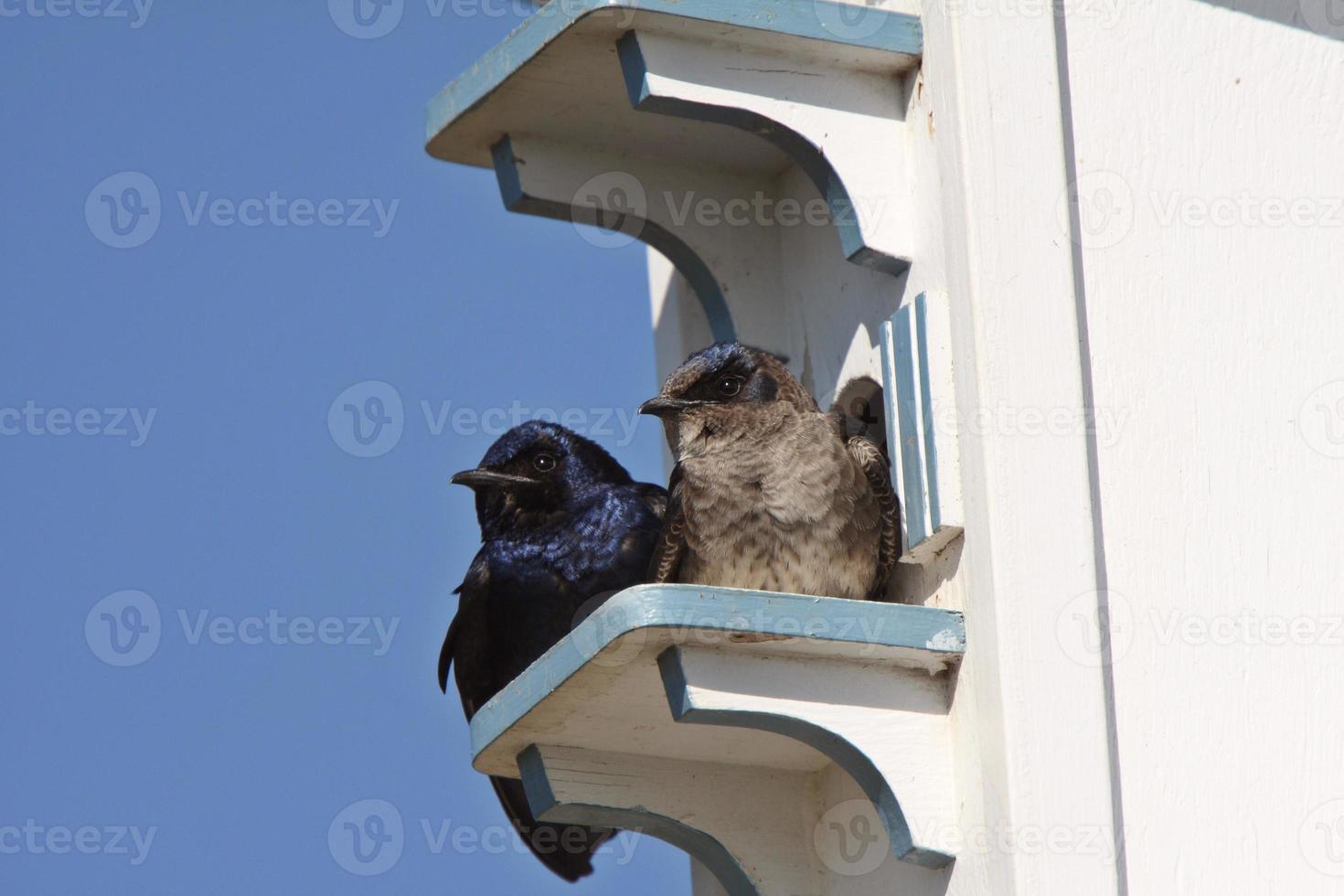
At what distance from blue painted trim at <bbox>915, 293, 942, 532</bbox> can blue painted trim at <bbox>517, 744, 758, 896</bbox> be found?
2.23 ft

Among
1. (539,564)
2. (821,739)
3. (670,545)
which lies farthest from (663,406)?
(821,739)

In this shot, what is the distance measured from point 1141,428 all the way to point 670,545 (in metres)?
1.00

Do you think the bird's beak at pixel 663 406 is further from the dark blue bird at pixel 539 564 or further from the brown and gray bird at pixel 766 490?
the dark blue bird at pixel 539 564

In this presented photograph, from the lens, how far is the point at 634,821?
3.89 metres

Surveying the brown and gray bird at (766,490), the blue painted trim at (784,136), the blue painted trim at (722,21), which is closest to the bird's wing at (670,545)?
the brown and gray bird at (766,490)

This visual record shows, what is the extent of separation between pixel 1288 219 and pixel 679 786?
1350 millimetres

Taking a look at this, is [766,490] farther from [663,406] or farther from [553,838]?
[553,838]

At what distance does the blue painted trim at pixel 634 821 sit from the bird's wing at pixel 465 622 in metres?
1.14

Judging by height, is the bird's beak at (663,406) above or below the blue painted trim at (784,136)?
below

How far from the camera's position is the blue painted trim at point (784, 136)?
12.7 feet

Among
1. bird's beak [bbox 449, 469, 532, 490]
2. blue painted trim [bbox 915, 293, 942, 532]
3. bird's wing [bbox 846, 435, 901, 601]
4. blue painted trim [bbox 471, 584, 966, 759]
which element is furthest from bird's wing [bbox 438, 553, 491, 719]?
blue painted trim [bbox 915, 293, 942, 532]

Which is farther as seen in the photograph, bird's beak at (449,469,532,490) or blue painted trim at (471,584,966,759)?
bird's beak at (449,469,532,490)

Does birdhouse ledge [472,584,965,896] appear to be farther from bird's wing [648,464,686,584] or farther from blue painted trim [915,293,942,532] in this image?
bird's wing [648,464,686,584]

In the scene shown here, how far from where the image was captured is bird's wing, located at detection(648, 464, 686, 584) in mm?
4320
